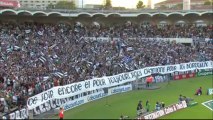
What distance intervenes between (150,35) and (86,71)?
20.1 meters

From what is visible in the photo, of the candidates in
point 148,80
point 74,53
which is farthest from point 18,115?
point 74,53

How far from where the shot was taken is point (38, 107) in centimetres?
3055

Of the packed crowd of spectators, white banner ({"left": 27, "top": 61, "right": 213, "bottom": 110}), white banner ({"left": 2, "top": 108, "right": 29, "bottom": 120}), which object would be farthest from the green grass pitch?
white banner ({"left": 2, "top": 108, "right": 29, "bottom": 120})

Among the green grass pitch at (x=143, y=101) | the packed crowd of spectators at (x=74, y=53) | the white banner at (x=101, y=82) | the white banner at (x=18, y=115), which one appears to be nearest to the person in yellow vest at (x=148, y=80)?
the white banner at (x=101, y=82)

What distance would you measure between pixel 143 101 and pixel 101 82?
4.04 metres

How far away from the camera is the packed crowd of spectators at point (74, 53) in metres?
35.9

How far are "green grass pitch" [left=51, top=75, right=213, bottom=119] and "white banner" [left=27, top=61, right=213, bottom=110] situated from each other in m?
1.40

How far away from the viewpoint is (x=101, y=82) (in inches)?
1446

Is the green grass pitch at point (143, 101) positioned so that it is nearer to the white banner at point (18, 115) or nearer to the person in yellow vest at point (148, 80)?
the person in yellow vest at point (148, 80)

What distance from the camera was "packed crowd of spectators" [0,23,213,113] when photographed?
118ft

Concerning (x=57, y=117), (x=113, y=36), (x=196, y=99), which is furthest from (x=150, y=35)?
(x=57, y=117)

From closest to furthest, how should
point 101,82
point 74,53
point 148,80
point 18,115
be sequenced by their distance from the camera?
point 18,115
point 101,82
point 148,80
point 74,53

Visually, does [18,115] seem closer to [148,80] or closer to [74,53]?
[148,80]

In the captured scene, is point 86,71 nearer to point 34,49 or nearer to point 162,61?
point 34,49
